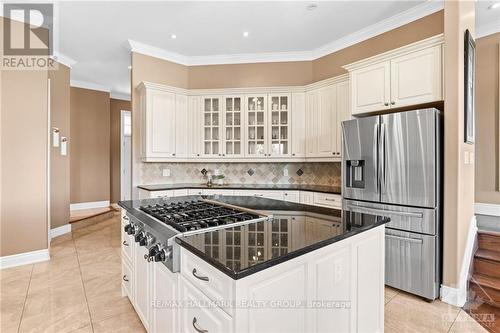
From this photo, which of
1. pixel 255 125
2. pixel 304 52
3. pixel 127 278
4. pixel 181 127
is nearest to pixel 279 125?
pixel 255 125

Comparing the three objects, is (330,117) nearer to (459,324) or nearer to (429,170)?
(429,170)

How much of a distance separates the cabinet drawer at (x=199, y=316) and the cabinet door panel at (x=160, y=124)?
3113 millimetres

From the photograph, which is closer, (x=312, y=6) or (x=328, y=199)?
(x=312, y=6)

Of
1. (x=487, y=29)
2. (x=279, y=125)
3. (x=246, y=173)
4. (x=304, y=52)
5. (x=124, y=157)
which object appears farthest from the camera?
(x=124, y=157)

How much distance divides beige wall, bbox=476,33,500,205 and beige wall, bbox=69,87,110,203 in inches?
296

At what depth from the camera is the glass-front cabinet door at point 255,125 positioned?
450 cm

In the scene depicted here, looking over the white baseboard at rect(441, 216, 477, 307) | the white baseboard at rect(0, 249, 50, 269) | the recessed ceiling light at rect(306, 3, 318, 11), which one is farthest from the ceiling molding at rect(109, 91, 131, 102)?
the white baseboard at rect(441, 216, 477, 307)

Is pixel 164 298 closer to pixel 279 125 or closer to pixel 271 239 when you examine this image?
pixel 271 239

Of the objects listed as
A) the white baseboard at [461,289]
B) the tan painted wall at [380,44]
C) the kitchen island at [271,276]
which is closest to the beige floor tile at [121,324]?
the kitchen island at [271,276]

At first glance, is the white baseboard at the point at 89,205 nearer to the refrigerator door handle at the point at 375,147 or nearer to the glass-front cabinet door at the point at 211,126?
the glass-front cabinet door at the point at 211,126

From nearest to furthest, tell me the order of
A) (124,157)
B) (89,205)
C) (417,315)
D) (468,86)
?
(417,315), (468,86), (89,205), (124,157)

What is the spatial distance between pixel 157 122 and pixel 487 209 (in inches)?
194

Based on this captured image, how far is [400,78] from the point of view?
2850mm

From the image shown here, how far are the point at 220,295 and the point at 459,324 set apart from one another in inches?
89.2
